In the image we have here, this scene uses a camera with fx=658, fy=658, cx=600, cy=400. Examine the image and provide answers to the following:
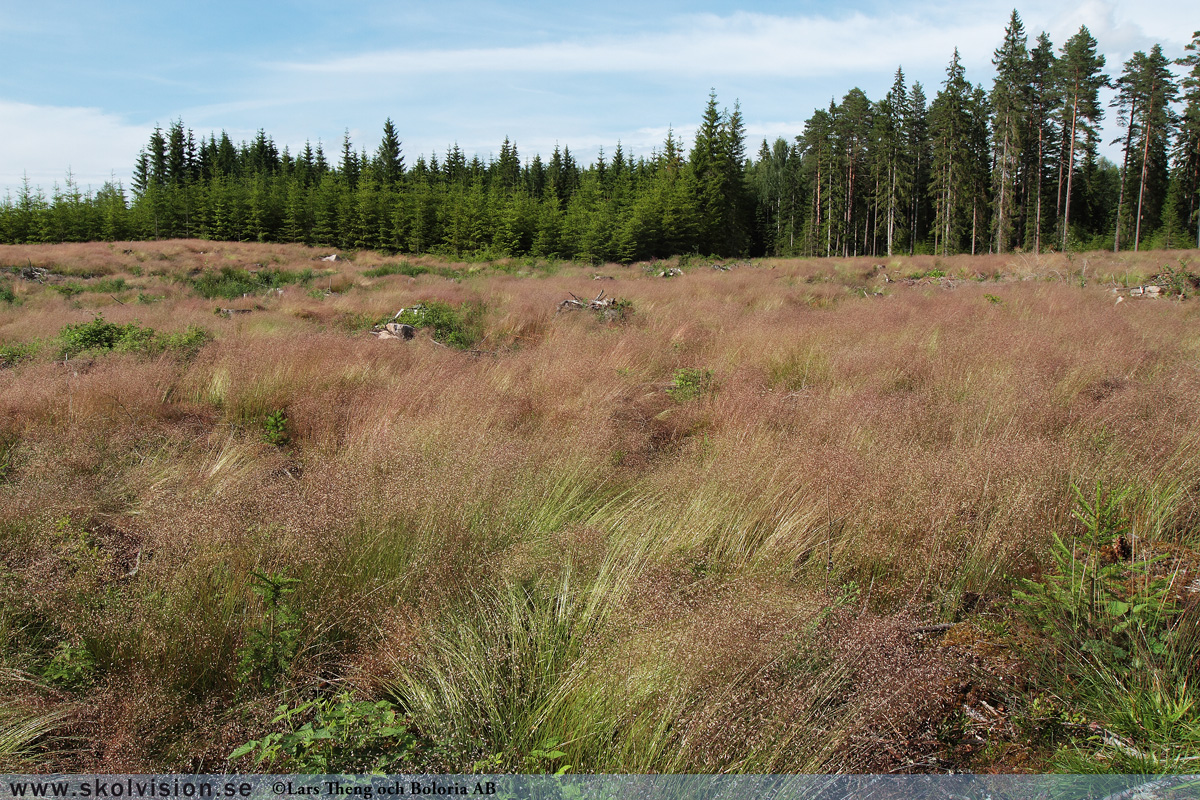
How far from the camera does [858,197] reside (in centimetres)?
5678

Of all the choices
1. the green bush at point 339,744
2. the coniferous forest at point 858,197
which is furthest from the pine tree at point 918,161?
the green bush at point 339,744

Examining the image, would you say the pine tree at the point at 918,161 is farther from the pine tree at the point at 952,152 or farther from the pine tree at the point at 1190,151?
the pine tree at the point at 1190,151

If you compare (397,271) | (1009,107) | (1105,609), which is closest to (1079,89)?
(1009,107)

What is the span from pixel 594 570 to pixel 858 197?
200 ft

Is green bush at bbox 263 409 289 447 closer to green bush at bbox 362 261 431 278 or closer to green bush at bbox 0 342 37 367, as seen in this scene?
green bush at bbox 0 342 37 367

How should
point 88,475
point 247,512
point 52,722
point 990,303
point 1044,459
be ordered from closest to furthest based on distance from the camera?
point 52,722 < point 247,512 < point 1044,459 < point 88,475 < point 990,303

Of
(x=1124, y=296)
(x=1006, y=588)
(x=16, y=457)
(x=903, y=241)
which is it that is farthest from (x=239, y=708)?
(x=903, y=241)

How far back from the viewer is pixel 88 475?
4.08m

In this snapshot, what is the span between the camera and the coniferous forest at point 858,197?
42.5 metres

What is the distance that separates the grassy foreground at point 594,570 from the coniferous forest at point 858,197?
37.4 meters

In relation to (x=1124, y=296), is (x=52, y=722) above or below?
below

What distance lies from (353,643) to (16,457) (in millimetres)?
3369

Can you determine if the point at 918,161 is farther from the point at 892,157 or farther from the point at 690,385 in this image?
the point at 690,385

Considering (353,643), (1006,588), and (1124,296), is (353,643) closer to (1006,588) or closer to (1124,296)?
(1006,588)
